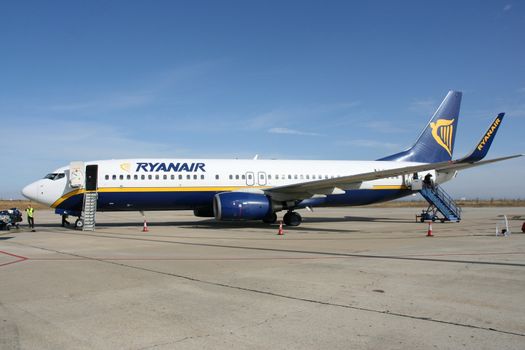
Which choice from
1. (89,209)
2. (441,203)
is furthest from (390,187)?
(89,209)

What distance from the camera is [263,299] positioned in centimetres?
641

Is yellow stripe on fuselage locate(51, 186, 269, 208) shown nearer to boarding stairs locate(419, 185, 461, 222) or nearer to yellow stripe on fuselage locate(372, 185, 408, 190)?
yellow stripe on fuselage locate(372, 185, 408, 190)

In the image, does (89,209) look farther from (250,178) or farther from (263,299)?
(263,299)

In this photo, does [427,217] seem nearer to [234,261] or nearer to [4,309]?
[234,261]

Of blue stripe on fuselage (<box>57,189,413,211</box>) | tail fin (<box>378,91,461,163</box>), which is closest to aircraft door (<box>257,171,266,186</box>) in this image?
blue stripe on fuselage (<box>57,189,413,211</box>)

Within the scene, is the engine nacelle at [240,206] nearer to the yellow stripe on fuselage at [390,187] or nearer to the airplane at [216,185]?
the airplane at [216,185]

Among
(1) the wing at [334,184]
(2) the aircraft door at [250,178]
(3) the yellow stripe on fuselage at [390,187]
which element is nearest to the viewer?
(1) the wing at [334,184]

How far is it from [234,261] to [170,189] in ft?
39.2

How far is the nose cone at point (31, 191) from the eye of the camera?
806 inches

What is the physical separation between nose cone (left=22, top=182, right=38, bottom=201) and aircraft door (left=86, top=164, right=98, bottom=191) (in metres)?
2.38

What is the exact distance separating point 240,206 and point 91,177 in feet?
25.8

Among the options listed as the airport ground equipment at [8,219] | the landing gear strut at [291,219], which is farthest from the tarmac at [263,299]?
the airport ground equipment at [8,219]

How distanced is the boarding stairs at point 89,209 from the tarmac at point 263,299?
8050 millimetres

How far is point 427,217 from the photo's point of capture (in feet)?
85.1
